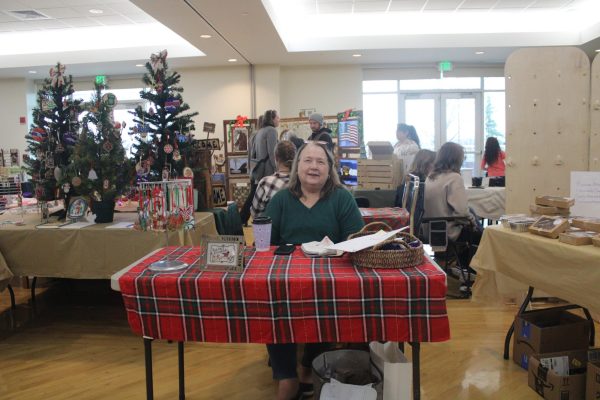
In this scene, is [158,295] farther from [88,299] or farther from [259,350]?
[88,299]

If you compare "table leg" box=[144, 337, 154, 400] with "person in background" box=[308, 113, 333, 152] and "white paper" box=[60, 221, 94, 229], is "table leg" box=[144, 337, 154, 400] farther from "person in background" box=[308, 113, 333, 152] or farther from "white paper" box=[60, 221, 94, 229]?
"person in background" box=[308, 113, 333, 152]

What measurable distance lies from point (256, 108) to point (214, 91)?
82cm

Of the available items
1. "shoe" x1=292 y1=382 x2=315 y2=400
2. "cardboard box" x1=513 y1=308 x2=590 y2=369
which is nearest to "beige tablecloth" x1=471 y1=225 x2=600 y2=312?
"cardboard box" x1=513 y1=308 x2=590 y2=369

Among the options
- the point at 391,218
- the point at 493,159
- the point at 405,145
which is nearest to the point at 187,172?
the point at 391,218

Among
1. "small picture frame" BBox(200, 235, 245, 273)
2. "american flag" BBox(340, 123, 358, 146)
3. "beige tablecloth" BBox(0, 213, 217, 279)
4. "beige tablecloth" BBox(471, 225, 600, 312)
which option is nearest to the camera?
"small picture frame" BBox(200, 235, 245, 273)

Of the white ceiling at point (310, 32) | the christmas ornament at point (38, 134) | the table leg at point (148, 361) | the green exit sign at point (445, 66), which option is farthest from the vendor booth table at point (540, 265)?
the green exit sign at point (445, 66)

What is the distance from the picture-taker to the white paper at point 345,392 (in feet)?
5.49

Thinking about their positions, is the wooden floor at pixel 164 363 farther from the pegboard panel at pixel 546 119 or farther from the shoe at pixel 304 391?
the pegboard panel at pixel 546 119

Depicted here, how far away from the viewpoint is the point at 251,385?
90.6 inches

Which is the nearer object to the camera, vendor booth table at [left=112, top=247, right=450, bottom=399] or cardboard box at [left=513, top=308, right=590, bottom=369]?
vendor booth table at [left=112, top=247, right=450, bottom=399]

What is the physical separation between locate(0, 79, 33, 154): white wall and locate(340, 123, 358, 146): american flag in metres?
6.49

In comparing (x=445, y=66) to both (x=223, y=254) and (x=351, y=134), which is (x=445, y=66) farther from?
(x=223, y=254)

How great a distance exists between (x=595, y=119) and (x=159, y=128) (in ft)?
9.03

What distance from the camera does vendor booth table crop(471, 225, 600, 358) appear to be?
1799mm
